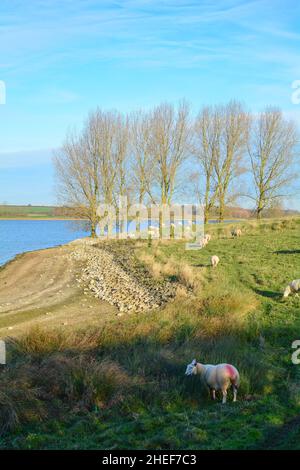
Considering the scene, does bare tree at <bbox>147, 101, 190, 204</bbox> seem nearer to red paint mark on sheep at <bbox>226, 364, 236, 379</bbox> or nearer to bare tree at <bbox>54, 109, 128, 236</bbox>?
bare tree at <bbox>54, 109, 128, 236</bbox>

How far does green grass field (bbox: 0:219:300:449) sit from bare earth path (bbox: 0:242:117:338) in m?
2.04

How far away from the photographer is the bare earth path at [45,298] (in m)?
16.5

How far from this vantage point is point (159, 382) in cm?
1027

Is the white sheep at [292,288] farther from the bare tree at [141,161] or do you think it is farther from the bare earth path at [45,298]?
the bare tree at [141,161]

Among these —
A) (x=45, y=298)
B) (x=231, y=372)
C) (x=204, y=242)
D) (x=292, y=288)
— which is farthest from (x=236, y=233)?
(x=231, y=372)

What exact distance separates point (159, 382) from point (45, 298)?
11750mm

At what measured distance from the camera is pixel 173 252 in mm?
34469

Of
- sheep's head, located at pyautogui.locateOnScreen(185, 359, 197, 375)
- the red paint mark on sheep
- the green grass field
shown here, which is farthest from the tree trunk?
the red paint mark on sheep

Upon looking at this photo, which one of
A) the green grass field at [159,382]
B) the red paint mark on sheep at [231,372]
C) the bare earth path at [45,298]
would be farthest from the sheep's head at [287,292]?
the red paint mark on sheep at [231,372]

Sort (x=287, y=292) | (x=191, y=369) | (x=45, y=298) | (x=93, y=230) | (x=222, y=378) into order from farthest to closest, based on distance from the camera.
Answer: (x=93, y=230) < (x=45, y=298) < (x=287, y=292) < (x=191, y=369) < (x=222, y=378)

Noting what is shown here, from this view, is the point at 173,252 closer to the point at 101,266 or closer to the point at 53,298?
the point at 101,266

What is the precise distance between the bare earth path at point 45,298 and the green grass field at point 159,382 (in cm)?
204

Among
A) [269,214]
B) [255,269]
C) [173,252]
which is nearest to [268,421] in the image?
[255,269]

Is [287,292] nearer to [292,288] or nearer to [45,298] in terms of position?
[292,288]
